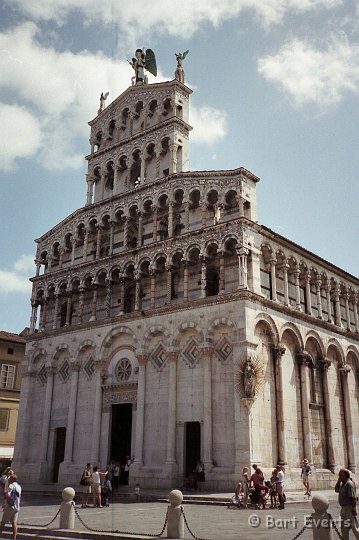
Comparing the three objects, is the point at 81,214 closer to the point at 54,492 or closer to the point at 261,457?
the point at 54,492

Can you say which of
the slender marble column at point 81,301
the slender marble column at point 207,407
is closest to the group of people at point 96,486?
the slender marble column at point 207,407

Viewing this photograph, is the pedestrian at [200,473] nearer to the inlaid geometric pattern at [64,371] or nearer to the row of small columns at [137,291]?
the row of small columns at [137,291]

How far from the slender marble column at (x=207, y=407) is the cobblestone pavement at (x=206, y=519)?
3.53 metres

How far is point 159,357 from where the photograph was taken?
28203 millimetres

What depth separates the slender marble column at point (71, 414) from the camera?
1184 inches

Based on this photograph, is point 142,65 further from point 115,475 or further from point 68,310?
point 115,475

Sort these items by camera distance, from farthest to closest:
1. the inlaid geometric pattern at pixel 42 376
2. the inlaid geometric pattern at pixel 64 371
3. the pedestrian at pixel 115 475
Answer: the inlaid geometric pattern at pixel 42 376, the inlaid geometric pattern at pixel 64 371, the pedestrian at pixel 115 475

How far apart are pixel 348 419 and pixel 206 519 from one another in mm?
17071

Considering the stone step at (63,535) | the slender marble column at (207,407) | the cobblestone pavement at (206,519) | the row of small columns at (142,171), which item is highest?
the row of small columns at (142,171)

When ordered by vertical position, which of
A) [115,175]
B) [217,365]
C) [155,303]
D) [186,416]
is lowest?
[186,416]

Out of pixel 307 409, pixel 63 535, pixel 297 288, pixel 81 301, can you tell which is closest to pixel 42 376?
pixel 81 301

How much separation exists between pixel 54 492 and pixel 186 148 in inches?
830

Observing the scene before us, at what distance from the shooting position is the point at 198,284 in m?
28.5

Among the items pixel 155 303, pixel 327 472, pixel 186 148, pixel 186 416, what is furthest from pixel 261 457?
pixel 186 148
